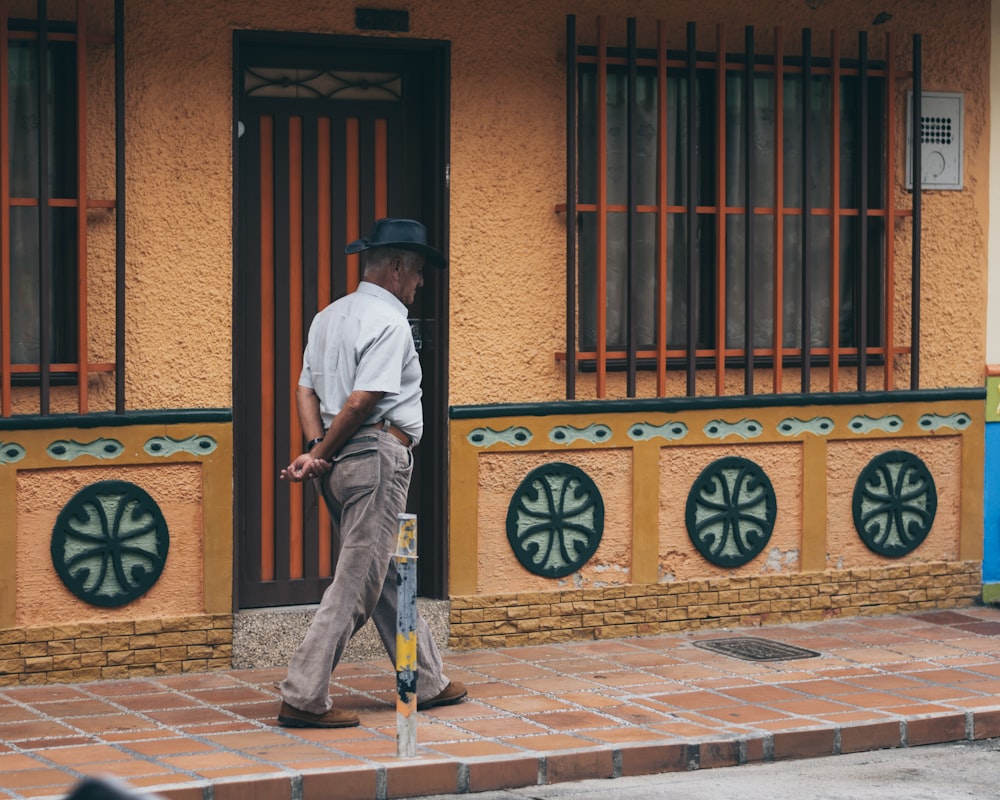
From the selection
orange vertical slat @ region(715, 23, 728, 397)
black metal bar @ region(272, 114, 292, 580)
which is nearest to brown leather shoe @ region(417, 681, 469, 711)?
black metal bar @ region(272, 114, 292, 580)

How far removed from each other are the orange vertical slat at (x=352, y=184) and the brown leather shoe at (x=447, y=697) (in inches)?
86.1

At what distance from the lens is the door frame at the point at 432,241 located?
8477 millimetres

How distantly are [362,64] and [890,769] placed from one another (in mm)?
4184

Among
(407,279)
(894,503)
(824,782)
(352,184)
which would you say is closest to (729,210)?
(894,503)

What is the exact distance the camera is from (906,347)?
9961 mm

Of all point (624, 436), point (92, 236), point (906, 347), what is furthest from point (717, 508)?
point (92, 236)

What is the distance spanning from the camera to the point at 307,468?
714 cm

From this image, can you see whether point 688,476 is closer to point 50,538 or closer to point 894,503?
point 894,503

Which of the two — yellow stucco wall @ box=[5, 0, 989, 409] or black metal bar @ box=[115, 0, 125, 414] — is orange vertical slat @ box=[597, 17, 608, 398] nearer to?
yellow stucco wall @ box=[5, 0, 989, 409]

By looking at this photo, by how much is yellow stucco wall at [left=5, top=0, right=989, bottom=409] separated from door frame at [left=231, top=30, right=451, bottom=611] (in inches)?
1.9

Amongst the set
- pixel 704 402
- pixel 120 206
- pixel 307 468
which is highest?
pixel 120 206

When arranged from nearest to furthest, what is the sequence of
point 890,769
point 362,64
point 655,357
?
point 890,769
point 362,64
point 655,357

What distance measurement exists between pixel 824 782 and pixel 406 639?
166 cm

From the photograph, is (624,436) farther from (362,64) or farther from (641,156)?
(362,64)
